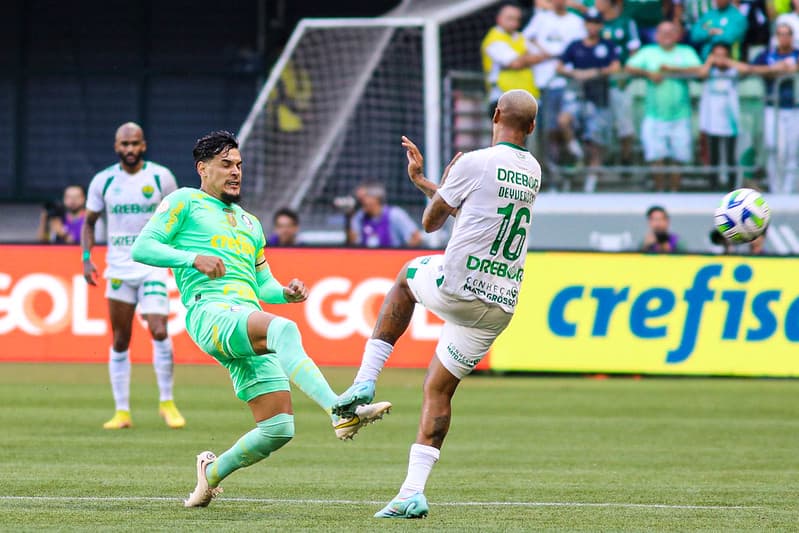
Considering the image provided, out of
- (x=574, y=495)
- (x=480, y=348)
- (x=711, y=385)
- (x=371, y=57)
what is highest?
(x=371, y=57)

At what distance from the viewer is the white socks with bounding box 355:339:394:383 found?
309 inches

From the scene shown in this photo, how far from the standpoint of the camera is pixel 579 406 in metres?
15.2

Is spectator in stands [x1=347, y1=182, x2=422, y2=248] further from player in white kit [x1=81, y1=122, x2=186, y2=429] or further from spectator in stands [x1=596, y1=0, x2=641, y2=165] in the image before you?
player in white kit [x1=81, y1=122, x2=186, y2=429]

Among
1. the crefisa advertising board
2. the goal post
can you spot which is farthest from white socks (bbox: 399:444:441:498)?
the goal post

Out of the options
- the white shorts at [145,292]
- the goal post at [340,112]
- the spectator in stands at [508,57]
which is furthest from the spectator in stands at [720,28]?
the white shorts at [145,292]

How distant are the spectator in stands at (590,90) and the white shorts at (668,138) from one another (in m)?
0.55

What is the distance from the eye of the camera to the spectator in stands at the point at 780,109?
2052 centimetres

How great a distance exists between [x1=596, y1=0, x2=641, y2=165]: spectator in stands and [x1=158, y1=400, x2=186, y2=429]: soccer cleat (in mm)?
9404

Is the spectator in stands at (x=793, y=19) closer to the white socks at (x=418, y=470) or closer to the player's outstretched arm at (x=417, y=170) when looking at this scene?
the player's outstretched arm at (x=417, y=170)

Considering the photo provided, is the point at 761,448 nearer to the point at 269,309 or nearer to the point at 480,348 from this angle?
the point at 480,348

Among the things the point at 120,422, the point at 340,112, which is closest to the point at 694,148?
the point at 340,112

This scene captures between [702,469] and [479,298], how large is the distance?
11.4ft

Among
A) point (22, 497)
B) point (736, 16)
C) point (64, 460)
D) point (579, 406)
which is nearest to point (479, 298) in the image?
point (22, 497)

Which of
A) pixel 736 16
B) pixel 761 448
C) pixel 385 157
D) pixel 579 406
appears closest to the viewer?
pixel 761 448
